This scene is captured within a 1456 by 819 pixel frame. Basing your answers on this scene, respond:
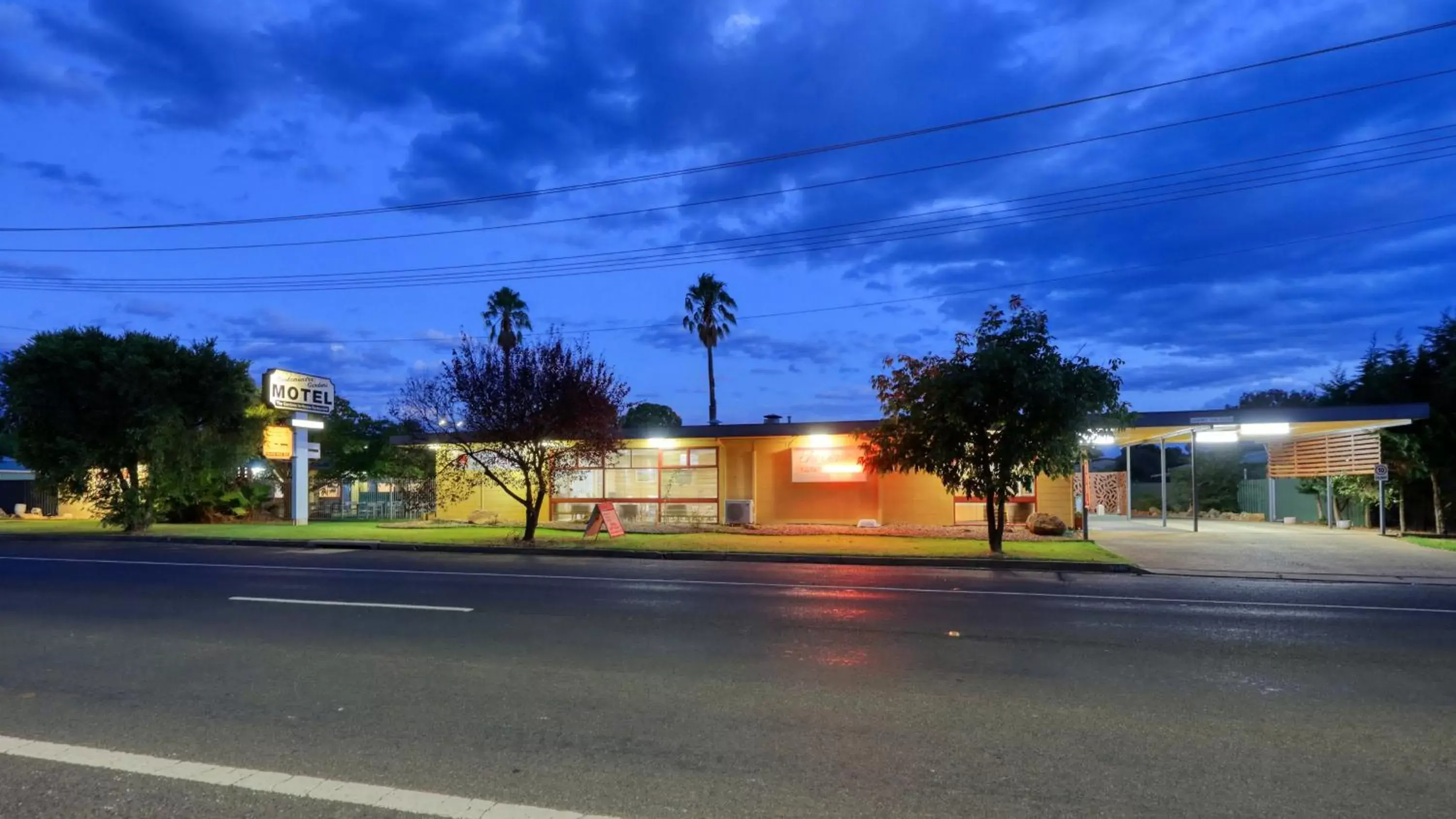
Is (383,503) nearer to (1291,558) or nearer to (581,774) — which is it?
(1291,558)

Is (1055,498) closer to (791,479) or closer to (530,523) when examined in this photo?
(791,479)

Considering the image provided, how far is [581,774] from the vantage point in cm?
484

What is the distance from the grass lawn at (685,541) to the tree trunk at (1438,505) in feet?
35.9

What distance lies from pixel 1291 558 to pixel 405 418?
60.3 ft

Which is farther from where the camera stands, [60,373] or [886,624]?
[60,373]

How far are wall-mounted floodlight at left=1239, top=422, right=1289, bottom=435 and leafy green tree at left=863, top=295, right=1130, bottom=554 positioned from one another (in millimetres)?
7439

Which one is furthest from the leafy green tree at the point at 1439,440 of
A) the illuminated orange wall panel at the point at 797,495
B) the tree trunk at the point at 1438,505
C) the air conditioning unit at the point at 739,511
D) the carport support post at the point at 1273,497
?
the air conditioning unit at the point at 739,511

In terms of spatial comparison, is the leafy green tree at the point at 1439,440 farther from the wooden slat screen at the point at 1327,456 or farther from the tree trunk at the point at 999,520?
the tree trunk at the point at 999,520

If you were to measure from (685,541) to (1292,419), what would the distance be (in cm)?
1499

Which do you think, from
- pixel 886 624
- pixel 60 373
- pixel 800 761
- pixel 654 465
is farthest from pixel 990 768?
pixel 60 373

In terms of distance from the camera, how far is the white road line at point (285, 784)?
4332 millimetres

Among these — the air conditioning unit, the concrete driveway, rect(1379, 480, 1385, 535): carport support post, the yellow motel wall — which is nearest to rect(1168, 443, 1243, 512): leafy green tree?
the concrete driveway

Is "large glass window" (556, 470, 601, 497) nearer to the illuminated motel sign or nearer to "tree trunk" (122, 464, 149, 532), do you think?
the illuminated motel sign

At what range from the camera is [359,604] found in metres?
11.0
